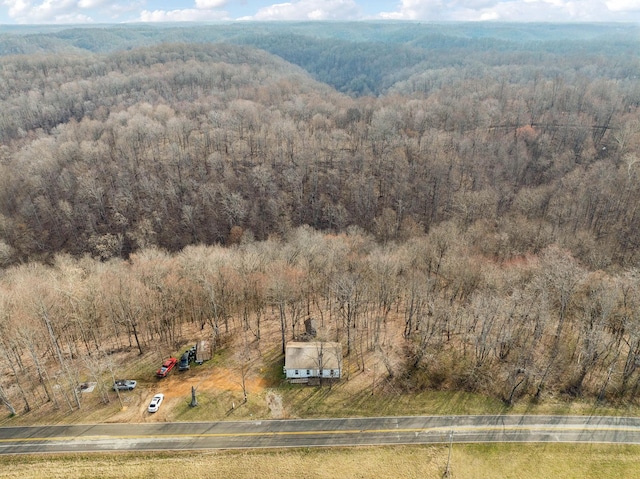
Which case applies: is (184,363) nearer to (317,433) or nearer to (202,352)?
(202,352)

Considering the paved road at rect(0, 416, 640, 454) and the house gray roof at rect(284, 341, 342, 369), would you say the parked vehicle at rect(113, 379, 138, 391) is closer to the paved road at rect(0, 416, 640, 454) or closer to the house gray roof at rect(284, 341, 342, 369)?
the paved road at rect(0, 416, 640, 454)

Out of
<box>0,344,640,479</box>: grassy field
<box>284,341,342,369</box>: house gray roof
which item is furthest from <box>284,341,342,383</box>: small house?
<box>0,344,640,479</box>: grassy field

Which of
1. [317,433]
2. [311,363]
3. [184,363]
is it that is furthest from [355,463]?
[184,363]

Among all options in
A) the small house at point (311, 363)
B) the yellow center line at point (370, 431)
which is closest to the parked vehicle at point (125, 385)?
the yellow center line at point (370, 431)

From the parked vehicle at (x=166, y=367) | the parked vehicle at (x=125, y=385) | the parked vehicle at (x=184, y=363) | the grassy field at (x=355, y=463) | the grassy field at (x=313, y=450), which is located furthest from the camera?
the parked vehicle at (x=184, y=363)

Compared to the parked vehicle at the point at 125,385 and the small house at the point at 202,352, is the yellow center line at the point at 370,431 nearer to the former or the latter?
the parked vehicle at the point at 125,385

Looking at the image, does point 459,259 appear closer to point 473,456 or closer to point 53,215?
point 473,456

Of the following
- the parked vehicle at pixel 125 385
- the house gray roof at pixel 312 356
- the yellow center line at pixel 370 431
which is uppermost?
the house gray roof at pixel 312 356
